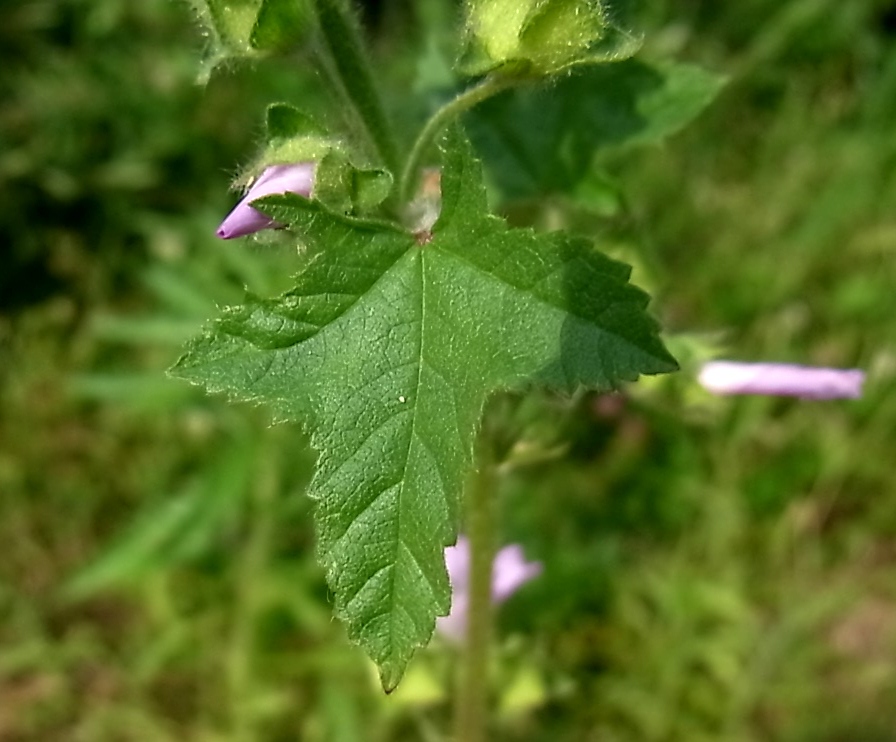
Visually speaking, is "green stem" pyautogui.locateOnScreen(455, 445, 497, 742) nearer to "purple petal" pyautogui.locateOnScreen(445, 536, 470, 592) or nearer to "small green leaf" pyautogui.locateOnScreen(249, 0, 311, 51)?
"purple petal" pyautogui.locateOnScreen(445, 536, 470, 592)

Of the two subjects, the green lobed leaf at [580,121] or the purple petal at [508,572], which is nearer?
the green lobed leaf at [580,121]

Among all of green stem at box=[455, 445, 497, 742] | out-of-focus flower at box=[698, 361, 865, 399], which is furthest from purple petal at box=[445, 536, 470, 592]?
out-of-focus flower at box=[698, 361, 865, 399]

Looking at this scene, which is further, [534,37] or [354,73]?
[354,73]

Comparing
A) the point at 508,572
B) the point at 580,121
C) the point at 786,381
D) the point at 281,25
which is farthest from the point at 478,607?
the point at 281,25

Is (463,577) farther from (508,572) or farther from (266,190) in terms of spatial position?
(266,190)

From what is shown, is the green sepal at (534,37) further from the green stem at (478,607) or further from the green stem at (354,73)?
the green stem at (478,607)

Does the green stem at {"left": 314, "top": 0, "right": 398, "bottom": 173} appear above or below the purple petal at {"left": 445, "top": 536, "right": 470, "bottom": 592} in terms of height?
above

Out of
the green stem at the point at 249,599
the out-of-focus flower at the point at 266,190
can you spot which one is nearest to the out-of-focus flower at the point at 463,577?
the green stem at the point at 249,599

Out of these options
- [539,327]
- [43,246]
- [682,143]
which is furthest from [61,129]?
[539,327]
